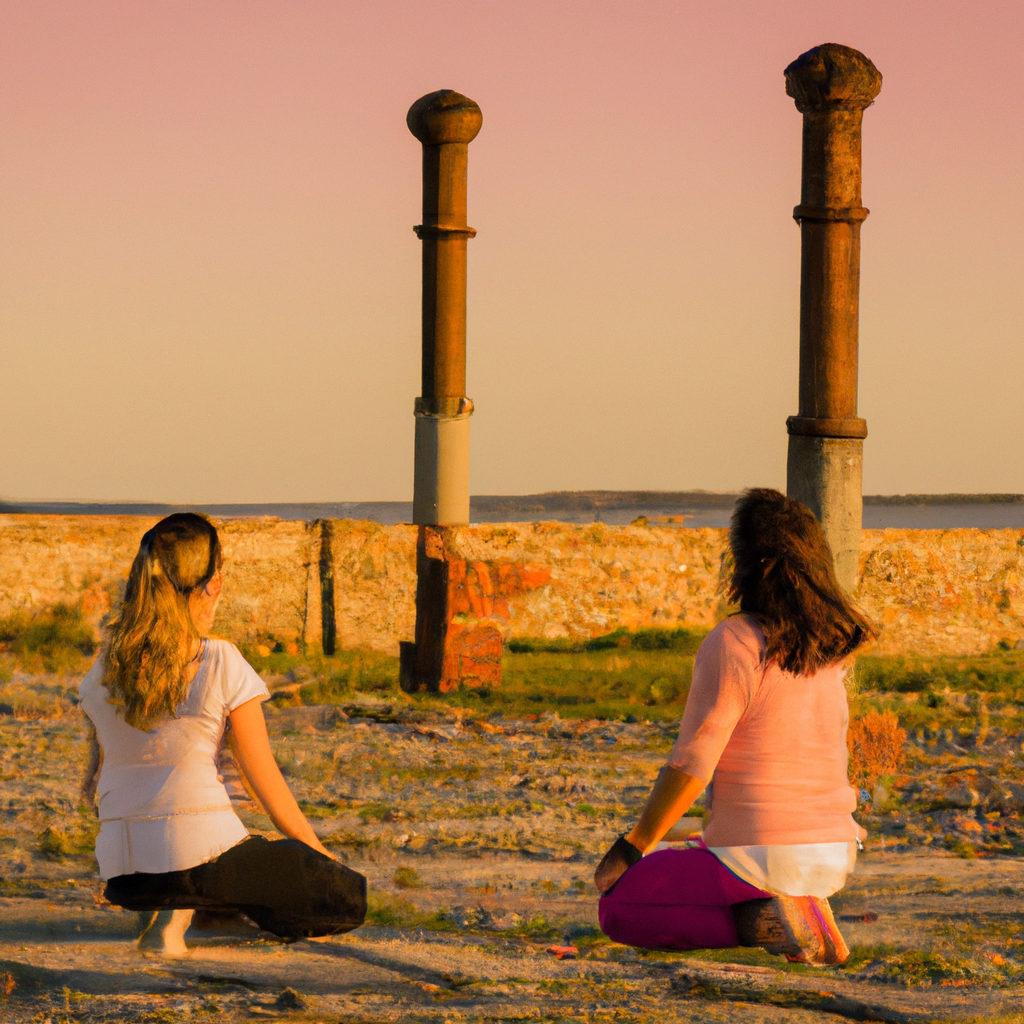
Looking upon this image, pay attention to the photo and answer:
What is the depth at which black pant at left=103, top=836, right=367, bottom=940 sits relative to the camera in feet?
11.0

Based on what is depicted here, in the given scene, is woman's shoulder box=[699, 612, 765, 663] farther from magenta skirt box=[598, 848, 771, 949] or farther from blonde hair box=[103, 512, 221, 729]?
blonde hair box=[103, 512, 221, 729]

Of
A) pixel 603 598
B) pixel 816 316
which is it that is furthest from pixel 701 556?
pixel 816 316

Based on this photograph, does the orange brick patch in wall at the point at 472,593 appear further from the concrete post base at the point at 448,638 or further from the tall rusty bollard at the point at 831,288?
the tall rusty bollard at the point at 831,288

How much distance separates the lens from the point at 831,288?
7168mm

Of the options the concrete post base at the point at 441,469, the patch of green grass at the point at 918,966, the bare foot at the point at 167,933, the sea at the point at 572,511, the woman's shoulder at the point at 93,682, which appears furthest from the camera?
the sea at the point at 572,511

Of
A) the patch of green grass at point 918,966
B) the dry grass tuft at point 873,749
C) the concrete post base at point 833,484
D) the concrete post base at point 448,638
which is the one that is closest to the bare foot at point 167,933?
the patch of green grass at point 918,966

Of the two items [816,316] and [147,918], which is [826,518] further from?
[147,918]

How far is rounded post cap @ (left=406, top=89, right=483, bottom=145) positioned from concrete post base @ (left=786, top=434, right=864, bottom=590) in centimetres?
398

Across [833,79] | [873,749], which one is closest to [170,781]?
[873,749]

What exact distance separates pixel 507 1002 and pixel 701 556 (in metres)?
8.09

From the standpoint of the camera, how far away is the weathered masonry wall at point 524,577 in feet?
35.9

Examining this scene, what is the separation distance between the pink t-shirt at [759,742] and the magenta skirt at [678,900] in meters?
0.09

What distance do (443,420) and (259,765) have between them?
22.4ft

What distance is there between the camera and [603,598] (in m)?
11.4
